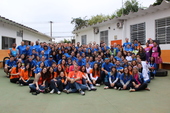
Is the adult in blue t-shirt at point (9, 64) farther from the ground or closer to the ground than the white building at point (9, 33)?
closer to the ground

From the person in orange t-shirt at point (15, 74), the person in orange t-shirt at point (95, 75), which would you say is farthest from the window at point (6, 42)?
the person in orange t-shirt at point (95, 75)

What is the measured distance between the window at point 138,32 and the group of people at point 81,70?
7.48ft

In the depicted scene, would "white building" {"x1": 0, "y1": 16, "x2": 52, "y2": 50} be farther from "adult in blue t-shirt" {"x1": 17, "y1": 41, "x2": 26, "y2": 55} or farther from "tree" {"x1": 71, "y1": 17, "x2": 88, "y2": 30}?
"tree" {"x1": 71, "y1": 17, "x2": 88, "y2": 30}

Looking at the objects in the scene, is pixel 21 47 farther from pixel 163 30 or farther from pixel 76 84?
pixel 163 30

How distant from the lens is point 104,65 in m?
7.07

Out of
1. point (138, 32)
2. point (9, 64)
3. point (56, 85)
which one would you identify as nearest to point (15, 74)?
point (9, 64)

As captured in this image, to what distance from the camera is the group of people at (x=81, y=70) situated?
18.2 feet

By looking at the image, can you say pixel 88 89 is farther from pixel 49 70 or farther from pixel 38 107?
pixel 38 107

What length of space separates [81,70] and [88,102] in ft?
7.26

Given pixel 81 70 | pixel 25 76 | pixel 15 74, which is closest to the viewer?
pixel 81 70

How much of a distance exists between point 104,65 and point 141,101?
291 cm

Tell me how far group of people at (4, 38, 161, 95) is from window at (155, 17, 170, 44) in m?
1.58

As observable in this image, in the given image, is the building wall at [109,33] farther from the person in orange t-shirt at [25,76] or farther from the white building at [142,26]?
the person in orange t-shirt at [25,76]

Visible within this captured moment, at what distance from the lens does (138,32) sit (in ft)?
37.3
